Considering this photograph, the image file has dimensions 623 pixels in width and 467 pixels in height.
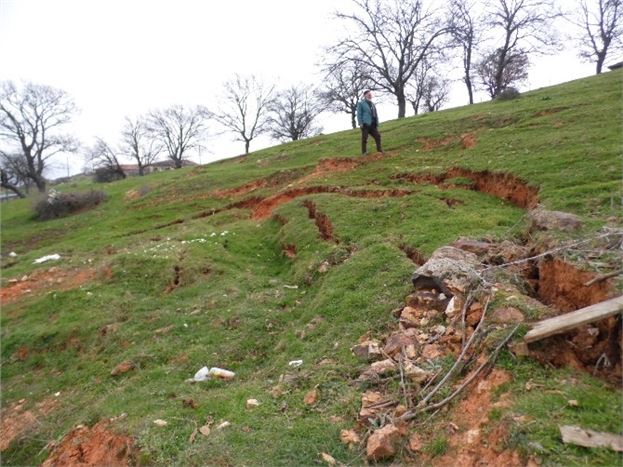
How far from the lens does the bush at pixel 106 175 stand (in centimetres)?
4703

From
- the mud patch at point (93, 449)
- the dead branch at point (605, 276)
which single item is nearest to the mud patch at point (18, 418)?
the mud patch at point (93, 449)

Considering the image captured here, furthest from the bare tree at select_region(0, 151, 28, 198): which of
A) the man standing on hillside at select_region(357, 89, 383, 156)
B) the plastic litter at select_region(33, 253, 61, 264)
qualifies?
the man standing on hillside at select_region(357, 89, 383, 156)

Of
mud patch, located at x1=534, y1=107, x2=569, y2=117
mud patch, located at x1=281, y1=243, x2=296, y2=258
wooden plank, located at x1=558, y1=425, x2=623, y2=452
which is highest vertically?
mud patch, located at x1=534, y1=107, x2=569, y2=117

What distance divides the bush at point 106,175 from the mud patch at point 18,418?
44.6 m

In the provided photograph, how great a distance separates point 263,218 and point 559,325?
1076 centimetres

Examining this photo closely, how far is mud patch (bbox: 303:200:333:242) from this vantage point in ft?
31.8

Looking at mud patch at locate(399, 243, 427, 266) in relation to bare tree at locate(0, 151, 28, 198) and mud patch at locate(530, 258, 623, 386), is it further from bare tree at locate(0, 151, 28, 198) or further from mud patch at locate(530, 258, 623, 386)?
bare tree at locate(0, 151, 28, 198)

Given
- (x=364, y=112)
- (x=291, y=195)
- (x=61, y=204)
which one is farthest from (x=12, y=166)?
(x=364, y=112)

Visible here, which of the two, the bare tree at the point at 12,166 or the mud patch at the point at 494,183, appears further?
the bare tree at the point at 12,166

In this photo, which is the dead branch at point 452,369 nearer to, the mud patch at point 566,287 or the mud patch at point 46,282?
the mud patch at point 566,287

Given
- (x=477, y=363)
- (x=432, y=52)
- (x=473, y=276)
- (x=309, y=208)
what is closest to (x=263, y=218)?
(x=309, y=208)

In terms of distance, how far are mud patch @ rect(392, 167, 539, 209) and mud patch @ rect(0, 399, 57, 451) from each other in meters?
8.94

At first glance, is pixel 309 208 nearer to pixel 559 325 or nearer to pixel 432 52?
pixel 559 325

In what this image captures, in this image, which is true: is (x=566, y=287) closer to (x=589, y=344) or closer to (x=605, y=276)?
(x=605, y=276)
